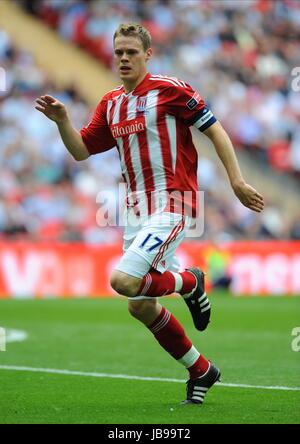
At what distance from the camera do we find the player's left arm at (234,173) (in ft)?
20.3

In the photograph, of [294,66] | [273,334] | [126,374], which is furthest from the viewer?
[294,66]

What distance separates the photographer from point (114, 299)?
17703 mm

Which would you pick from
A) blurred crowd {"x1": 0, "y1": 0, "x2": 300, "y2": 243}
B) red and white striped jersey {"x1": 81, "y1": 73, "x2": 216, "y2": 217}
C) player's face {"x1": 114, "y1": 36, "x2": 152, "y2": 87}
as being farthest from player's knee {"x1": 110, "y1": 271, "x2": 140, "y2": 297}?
blurred crowd {"x1": 0, "y1": 0, "x2": 300, "y2": 243}

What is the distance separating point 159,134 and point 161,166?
0.69 ft

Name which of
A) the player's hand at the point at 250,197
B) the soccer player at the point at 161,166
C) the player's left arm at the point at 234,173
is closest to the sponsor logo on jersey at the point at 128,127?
the soccer player at the point at 161,166

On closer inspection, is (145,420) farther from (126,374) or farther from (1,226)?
(1,226)

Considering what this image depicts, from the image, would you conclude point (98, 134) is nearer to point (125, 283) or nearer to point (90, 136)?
point (90, 136)

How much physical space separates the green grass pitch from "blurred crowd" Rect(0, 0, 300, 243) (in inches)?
131

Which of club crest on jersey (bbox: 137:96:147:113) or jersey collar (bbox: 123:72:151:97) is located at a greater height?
jersey collar (bbox: 123:72:151:97)

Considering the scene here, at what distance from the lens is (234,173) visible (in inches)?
247

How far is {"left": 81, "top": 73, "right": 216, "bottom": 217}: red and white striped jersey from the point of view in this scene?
6578mm

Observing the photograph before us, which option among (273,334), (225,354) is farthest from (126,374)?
(273,334)

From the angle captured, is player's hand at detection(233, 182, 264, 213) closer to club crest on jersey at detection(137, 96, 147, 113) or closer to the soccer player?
the soccer player

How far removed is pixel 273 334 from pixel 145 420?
609 cm
